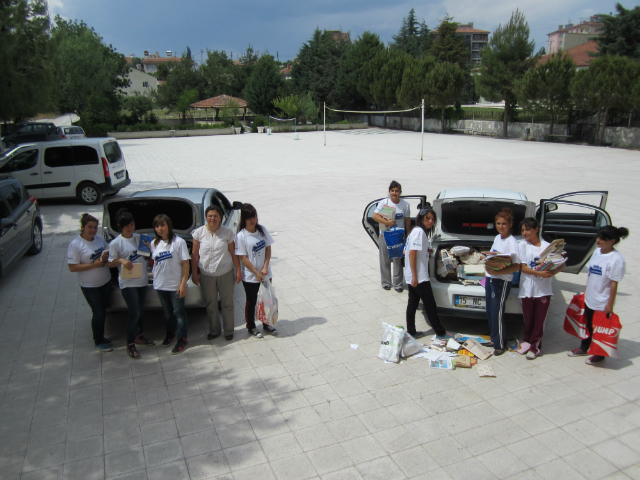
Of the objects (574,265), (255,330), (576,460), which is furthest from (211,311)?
(574,265)

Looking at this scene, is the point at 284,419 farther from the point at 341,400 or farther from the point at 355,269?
the point at 355,269

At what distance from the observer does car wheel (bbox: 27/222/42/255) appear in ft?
32.1

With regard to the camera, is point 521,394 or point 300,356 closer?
point 521,394

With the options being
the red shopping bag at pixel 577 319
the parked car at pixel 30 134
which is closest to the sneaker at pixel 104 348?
the red shopping bag at pixel 577 319

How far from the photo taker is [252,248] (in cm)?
591

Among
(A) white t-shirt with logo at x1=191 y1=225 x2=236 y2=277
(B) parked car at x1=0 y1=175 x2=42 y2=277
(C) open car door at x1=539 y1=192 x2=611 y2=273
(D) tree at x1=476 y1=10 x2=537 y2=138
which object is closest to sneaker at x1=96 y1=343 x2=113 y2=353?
(A) white t-shirt with logo at x1=191 y1=225 x2=236 y2=277

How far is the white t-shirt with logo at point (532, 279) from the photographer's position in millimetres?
5379

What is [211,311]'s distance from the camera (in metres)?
6.18

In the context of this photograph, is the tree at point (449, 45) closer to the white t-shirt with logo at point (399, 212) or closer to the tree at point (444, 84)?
the tree at point (444, 84)

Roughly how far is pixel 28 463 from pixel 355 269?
5714mm

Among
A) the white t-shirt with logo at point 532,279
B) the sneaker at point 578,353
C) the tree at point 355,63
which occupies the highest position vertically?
the tree at point 355,63

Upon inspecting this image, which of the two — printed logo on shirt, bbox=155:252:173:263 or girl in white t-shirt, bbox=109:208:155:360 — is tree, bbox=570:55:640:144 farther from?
girl in white t-shirt, bbox=109:208:155:360

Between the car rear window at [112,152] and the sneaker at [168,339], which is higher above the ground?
the car rear window at [112,152]

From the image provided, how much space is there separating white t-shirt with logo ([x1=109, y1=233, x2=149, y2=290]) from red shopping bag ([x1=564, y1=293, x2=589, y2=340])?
488cm
